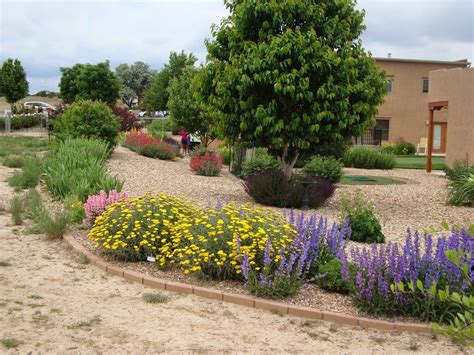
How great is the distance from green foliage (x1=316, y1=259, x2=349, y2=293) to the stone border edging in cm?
55

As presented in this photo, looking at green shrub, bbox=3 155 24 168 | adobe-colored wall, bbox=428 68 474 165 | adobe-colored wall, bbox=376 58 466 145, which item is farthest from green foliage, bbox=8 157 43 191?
adobe-colored wall, bbox=376 58 466 145

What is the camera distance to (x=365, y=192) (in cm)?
1457

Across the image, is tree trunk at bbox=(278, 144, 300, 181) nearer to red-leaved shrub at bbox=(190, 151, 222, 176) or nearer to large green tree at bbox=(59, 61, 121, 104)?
red-leaved shrub at bbox=(190, 151, 222, 176)

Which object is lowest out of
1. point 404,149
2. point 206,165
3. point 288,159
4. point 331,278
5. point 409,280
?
point 331,278

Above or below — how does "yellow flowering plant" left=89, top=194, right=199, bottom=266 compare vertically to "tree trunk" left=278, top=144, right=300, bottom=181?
below

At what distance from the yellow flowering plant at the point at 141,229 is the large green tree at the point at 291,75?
3848 mm

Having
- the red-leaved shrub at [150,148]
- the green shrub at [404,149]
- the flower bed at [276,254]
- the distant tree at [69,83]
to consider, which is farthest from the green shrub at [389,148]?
the flower bed at [276,254]

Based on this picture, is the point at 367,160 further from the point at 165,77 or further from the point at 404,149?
the point at 165,77

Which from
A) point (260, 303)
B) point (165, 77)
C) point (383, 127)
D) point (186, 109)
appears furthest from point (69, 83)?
point (260, 303)

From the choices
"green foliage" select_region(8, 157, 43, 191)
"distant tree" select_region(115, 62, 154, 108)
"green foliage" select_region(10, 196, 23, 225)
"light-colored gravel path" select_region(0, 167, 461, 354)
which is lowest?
"light-colored gravel path" select_region(0, 167, 461, 354)

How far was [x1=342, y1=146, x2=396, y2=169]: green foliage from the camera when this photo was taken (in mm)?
23812

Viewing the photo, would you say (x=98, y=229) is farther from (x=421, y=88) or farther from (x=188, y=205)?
(x=421, y=88)

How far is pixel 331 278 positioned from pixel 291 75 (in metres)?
5.09

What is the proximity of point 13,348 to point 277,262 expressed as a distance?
104 inches
